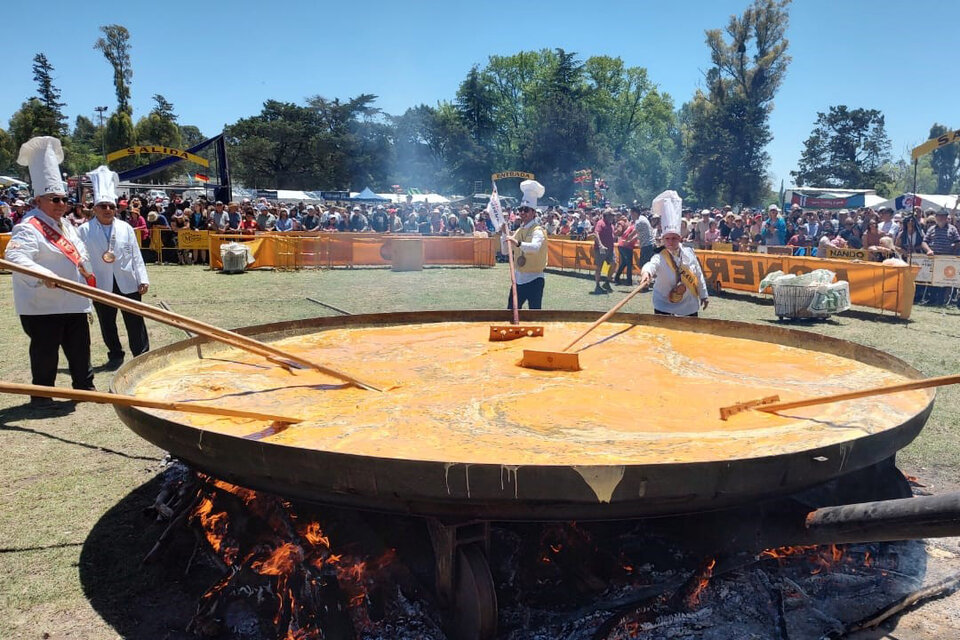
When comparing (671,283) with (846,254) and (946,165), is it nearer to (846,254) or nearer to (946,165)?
(846,254)

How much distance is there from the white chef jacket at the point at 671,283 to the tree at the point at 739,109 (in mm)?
49649

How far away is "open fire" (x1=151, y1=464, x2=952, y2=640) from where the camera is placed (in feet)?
9.16

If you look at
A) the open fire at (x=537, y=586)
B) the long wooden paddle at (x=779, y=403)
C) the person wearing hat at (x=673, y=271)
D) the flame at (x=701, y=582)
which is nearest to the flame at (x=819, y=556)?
the open fire at (x=537, y=586)

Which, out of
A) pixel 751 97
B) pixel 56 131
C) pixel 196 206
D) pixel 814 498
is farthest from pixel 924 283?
pixel 56 131

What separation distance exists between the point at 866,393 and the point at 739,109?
5369 cm

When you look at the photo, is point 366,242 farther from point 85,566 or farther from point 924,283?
point 85,566

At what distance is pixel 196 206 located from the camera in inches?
918

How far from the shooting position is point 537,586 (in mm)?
3002

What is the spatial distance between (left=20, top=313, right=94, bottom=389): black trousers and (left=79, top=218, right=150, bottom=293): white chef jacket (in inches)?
39.5

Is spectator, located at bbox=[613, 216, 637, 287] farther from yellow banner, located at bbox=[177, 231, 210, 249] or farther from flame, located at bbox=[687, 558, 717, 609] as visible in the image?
flame, located at bbox=[687, 558, 717, 609]

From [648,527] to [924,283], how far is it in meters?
13.6

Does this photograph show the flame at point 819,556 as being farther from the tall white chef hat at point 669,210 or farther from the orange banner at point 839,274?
the orange banner at point 839,274

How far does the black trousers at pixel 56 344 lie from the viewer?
6.10 m

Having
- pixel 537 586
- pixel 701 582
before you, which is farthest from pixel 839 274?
pixel 537 586
